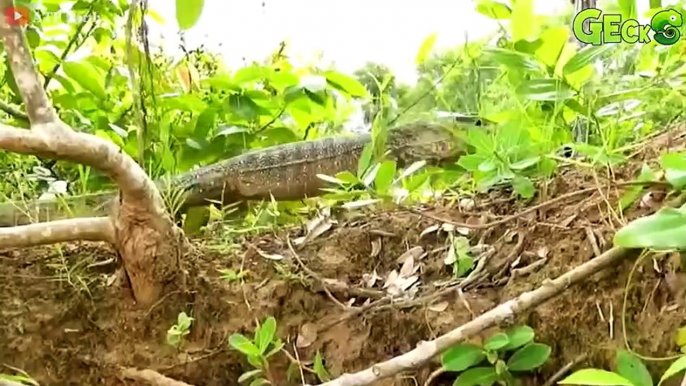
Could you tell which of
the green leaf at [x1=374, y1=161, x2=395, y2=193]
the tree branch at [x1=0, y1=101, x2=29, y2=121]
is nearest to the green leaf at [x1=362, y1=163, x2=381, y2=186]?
the green leaf at [x1=374, y1=161, x2=395, y2=193]

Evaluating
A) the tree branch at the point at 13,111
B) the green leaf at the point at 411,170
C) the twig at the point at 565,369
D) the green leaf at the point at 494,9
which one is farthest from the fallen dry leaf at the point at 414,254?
the tree branch at the point at 13,111

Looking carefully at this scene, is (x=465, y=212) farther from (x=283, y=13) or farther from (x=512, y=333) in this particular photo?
(x=283, y=13)

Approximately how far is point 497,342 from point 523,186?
222mm

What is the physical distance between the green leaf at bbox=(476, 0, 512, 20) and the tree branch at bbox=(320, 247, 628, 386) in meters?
0.41

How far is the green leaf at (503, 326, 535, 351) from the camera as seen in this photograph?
59 cm

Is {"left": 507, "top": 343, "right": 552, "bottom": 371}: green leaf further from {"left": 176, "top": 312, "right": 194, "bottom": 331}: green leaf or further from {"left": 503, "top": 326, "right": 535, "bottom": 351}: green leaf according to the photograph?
{"left": 176, "top": 312, "right": 194, "bottom": 331}: green leaf

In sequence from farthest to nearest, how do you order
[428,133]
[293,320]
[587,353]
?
1. [428,133]
2. [293,320]
3. [587,353]

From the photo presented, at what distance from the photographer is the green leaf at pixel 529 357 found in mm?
597

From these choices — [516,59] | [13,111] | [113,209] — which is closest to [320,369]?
[113,209]

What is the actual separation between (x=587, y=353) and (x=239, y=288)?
1.17 feet

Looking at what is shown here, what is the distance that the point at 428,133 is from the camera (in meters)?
1.10

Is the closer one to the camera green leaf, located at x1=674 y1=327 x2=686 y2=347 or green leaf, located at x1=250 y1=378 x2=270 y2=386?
green leaf, located at x1=674 y1=327 x2=686 y2=347

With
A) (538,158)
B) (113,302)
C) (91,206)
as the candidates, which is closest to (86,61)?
(91,206)

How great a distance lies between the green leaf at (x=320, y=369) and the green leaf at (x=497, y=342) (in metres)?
0.16
